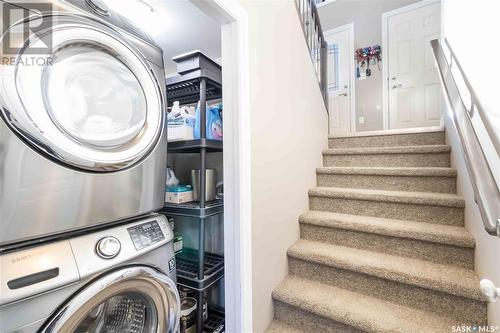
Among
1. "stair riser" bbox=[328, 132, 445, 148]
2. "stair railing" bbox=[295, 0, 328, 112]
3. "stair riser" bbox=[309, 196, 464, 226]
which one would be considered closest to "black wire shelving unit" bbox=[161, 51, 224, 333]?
"stair riser" bbox=[309, 196, 464, 226]

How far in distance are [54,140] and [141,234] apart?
→ 1.42 ft

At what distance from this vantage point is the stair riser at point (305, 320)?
1.17 m

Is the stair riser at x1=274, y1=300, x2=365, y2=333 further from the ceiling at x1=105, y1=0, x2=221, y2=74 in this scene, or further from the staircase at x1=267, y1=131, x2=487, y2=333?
the ceiling at x1=105, y1=0, x2=221, y2=74

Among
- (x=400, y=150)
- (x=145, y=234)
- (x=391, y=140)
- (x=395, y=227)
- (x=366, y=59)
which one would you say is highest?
(x=366, y=59)

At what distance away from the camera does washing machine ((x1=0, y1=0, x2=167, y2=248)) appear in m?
0.57

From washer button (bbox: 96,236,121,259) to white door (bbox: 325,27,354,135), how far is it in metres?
3.84

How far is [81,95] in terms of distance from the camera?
737 millimetres

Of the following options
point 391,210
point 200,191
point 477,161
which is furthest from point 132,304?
point 391,210

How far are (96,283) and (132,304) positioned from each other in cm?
32

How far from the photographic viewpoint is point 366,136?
7.40ft

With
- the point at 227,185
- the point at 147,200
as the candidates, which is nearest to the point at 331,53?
the point at 227,185

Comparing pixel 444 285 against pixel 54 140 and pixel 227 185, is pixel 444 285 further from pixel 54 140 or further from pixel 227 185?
pixel 54 140

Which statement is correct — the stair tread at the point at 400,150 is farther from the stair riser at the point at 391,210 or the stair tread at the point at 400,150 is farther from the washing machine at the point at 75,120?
the washing machine at the point at 75,120

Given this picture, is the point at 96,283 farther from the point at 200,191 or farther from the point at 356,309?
the point at 356,309
